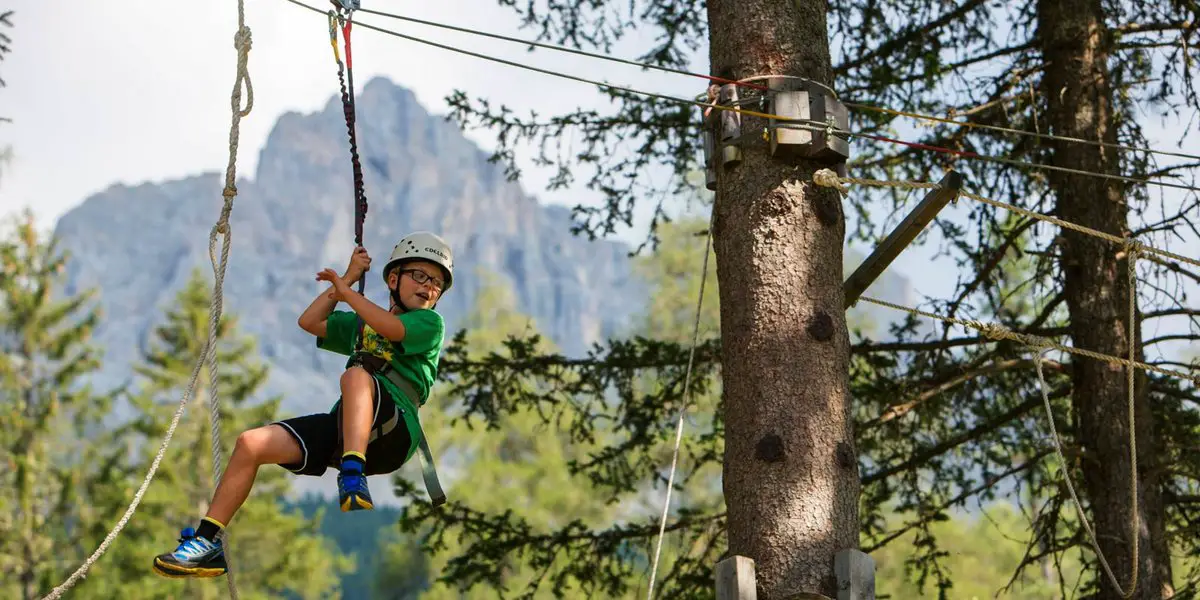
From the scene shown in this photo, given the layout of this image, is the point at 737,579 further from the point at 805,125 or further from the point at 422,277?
the point at 422,277

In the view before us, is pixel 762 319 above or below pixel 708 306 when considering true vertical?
below

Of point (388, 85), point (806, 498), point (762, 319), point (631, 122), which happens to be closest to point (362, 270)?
point (762, 319)

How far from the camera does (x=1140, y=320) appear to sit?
22.8 feet

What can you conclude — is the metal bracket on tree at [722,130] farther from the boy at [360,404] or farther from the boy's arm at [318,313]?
the boy's arm at [318,313]

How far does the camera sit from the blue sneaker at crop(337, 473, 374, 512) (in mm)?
4059

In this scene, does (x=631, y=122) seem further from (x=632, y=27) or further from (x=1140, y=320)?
(x=1140, y=320)

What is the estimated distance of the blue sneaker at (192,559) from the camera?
3920mm

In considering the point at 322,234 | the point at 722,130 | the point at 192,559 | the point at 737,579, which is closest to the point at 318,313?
the point at 192,559

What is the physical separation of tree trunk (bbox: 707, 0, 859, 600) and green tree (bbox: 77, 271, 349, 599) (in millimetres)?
20830

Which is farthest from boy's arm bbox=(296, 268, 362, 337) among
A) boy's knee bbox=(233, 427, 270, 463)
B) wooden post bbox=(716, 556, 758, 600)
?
wooden post bbox=(716, 556, 758, 600)

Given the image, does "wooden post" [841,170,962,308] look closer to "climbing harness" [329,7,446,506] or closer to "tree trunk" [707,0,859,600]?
"tree trunk" [707,0,859,600]

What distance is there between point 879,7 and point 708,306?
17.3 meters

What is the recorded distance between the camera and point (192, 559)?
4.00 metres

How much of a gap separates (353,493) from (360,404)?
361 millimetres
